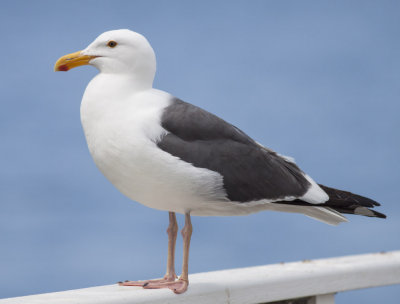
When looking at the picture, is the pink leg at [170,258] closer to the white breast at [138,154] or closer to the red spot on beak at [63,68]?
the white breast at [138,154]

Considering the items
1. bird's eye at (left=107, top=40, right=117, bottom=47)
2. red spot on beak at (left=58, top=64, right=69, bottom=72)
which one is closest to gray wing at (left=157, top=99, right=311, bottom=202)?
bird's eye at (left=107, top=40, right=117, bottom=47)

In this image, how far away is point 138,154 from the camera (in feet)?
6.84

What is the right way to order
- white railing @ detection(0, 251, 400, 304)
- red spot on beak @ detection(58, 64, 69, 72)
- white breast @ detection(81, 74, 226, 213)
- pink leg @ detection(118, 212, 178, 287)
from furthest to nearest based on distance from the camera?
1. pink leg @ detection(118, 212, 178, 287)
2. red spot on beak @ detection(58, 64, 69, 72)
3. white railing @ detection(0, 251, 400, 304)
4. white breast @ detection(81, 74, 226, 213)

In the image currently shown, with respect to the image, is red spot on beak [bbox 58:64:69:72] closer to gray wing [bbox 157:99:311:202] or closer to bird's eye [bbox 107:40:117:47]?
bird's eye [bbox 107:40:117:47]

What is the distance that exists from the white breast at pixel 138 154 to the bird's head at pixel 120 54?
72mm

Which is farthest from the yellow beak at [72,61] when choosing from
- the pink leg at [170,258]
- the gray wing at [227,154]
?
the pink leg at [170,258]

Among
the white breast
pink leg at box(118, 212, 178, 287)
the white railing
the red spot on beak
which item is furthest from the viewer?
pink leg at box(118, 212, 178, 287)

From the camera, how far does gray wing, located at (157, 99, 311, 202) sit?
7.14 feet

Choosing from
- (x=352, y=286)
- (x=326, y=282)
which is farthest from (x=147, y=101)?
(x=352, y=286)

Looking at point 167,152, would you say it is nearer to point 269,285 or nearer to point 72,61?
point 72,61

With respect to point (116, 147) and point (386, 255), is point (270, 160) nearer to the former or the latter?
point (116, 147)

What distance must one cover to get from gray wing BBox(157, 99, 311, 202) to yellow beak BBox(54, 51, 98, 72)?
38cm

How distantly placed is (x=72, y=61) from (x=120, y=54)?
20 cm

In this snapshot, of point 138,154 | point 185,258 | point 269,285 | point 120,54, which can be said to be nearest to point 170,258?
A: point 185,258
